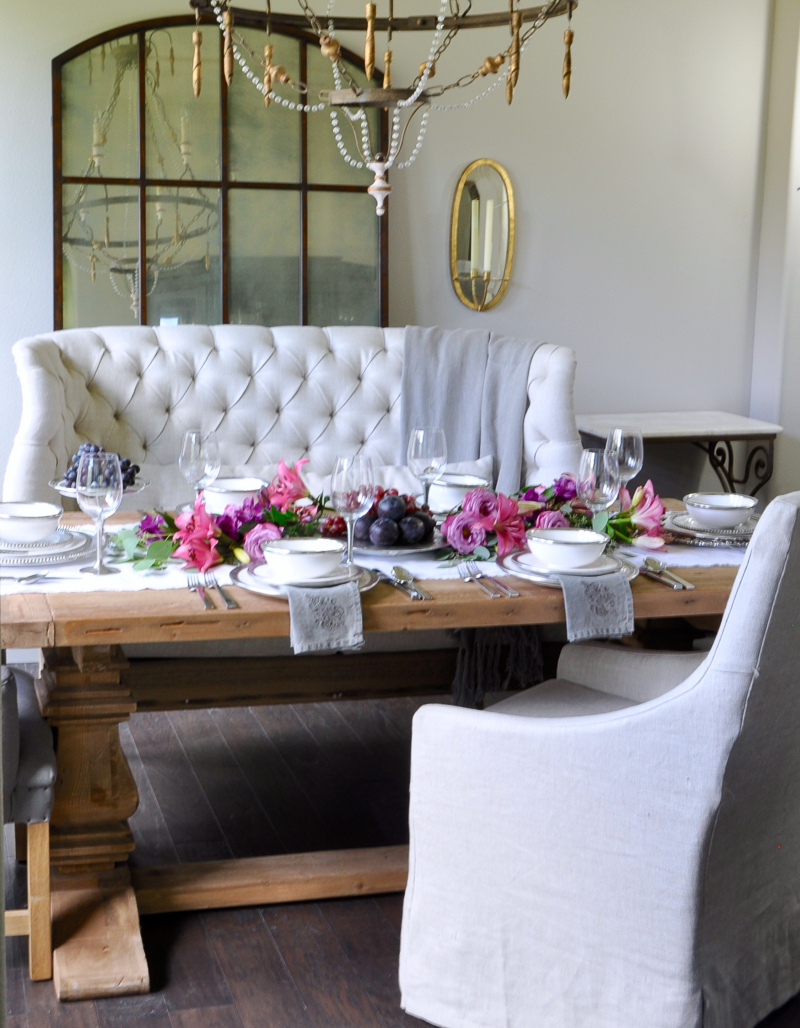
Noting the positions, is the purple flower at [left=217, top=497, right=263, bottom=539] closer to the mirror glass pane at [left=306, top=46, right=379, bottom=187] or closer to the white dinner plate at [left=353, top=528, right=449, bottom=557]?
the white dinner plate at [left=353, top=528, right=449, bottom=557]

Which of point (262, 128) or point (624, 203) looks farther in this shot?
point (624, 203)

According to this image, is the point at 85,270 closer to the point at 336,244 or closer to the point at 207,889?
the point at 336,244

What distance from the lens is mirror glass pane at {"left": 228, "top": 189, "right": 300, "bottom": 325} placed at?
13.1 feet

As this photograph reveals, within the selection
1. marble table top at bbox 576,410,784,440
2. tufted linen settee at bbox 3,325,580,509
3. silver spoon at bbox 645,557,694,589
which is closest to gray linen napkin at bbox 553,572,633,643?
silver spoon at bbox 645,557,694,589

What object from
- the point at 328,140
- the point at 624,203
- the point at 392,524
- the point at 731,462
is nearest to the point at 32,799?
the point at 392,524

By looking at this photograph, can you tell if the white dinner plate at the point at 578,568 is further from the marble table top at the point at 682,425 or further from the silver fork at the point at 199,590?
the marble table top at the point at 682,425

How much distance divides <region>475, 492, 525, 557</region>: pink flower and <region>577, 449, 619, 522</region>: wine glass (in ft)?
0.49

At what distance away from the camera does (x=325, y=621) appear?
5.67 feet

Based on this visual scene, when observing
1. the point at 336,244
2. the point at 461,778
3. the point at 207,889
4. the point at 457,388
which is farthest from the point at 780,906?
the point at 336,244

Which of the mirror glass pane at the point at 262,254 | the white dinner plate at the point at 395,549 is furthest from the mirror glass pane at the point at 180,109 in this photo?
the white dinner plate at the point at 395,549

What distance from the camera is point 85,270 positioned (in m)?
3.84

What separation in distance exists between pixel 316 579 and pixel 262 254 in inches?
97.0

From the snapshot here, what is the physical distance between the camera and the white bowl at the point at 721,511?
2299 mm

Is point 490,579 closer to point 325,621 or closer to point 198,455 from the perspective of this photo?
point 325,621
